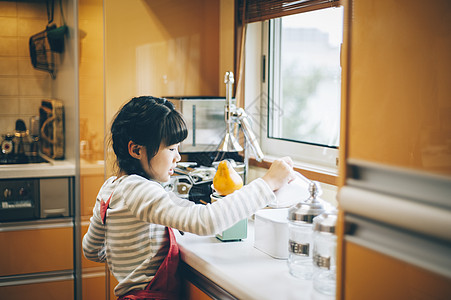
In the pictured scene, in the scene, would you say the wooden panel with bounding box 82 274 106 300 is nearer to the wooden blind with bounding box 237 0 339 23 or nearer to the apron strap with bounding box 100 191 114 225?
the apron strap with bounding box 100 191 114 225

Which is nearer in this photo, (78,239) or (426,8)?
(426,8)

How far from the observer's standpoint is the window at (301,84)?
1841 millimetres

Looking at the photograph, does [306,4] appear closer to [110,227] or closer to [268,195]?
[268,195]

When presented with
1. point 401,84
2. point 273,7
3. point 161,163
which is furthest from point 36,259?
point 401,84

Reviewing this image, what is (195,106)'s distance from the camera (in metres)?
2.01

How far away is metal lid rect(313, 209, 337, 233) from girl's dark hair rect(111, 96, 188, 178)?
480 millimetres

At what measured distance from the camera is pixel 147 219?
126 cm

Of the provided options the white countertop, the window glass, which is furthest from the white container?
the window glass

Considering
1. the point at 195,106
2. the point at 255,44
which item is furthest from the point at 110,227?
the point at 255,44

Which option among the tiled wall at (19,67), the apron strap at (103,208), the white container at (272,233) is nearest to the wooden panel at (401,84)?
the white container at (272,233)

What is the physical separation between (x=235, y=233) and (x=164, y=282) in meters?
0.25

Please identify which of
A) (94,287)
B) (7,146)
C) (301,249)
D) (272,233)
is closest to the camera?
(301,249)

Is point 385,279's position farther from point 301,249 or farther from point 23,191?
point 23,191

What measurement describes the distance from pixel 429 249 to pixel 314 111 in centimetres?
127
